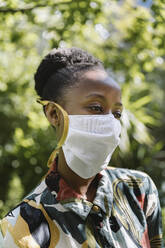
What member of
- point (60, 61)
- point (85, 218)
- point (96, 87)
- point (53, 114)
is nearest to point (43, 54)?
point (60, 61)

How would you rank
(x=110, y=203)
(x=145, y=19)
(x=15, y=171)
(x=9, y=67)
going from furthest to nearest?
(x=9, y=67), (x=15, y=171), (x=145, y=19), (x=110, y=203)

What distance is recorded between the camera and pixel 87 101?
5.33 ft

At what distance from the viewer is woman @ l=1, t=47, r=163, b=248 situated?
1492 millimetres

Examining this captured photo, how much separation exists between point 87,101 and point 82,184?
0.38 m

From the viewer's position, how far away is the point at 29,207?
1527 mm

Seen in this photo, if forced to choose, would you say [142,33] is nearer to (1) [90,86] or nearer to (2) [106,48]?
(2) [106,48]

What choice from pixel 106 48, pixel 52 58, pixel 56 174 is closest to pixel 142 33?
pixel 106 48

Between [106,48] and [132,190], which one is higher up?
[106,48]

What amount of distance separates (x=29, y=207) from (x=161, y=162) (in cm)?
463

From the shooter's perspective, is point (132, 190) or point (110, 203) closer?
point (110, 203)

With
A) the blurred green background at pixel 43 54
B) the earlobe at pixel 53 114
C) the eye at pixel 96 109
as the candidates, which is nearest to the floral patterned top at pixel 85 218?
the earlobe at pixel 53 114

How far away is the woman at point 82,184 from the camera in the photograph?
1.49m

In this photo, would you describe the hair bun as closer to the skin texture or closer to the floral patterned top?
the skin texture

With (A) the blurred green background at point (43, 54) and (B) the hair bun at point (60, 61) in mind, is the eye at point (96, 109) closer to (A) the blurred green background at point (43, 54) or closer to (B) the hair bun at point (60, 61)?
(B) the hair bun at point (60, 61)
